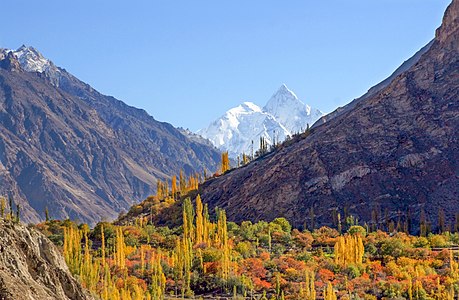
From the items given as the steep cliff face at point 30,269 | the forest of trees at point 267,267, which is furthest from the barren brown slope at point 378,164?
the steep cliff face at point 30,269

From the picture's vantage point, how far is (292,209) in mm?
138750

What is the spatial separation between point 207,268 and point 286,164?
237 feet


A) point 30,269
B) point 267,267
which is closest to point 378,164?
point 267,267

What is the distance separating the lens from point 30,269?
26094 mm

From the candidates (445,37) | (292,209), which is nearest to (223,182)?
(292,209)

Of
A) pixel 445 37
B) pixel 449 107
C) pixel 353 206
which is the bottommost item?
pixel 353 206

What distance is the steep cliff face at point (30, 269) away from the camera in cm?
2311

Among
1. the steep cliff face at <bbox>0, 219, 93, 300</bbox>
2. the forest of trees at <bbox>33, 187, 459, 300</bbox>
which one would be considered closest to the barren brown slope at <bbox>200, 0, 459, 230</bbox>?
the forest of trees at <bbox>33, 187, 459, 300</bbox>

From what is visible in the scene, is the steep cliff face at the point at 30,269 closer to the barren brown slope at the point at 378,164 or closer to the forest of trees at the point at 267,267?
the forest of trees at the point at 267,267

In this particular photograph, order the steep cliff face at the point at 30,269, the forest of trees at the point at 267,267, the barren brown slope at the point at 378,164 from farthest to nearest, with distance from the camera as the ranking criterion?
the barren brown slope at the point at 378,164
the forest of trees at the point at 267,267
the steep cliff face at the point at 30,269

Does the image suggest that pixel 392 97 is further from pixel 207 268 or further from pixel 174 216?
pixel 207 268

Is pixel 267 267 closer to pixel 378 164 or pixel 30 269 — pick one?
pixel 30 269

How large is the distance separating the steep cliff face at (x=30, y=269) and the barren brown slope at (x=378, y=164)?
344 ft

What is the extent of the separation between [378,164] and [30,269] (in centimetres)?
12208
